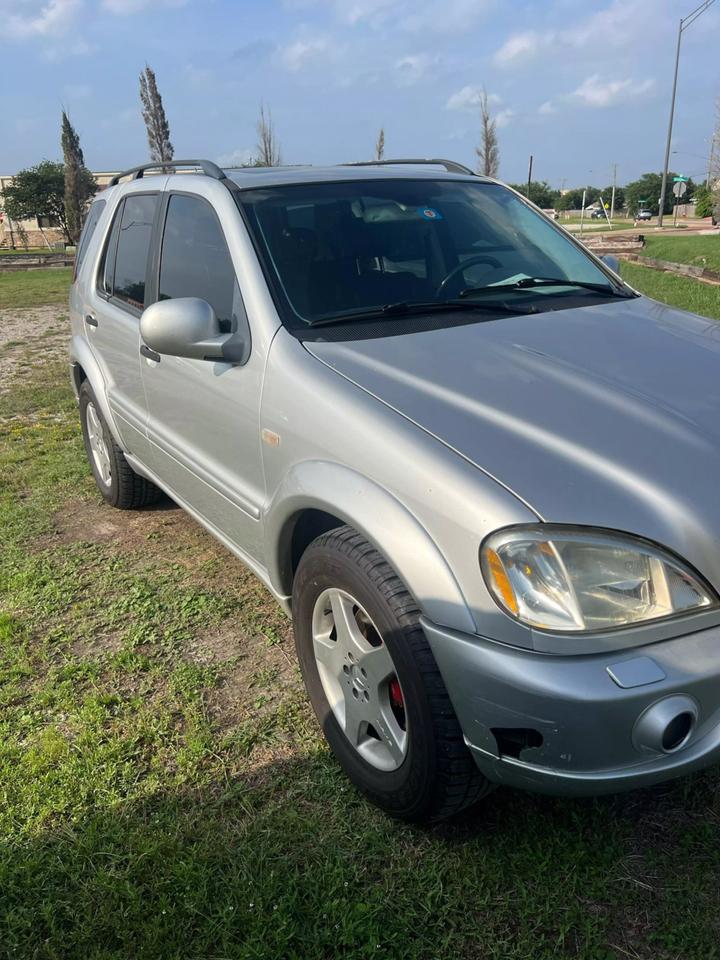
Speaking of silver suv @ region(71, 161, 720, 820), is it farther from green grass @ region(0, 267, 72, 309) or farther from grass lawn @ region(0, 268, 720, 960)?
green grass @ region(0, 267, 72, 309)

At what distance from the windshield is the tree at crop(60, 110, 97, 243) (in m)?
36.6

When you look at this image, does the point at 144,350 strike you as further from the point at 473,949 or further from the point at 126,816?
the point at 473,949

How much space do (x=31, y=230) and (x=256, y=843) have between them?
223ft

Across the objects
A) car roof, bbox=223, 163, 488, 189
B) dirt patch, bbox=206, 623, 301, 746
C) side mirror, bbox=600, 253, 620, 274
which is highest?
car roof, bbox=223, 163, 488, 189

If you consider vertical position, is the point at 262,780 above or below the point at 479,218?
below

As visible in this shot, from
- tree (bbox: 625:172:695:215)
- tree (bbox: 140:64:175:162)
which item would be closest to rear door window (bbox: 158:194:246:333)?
tree (bbox: 140:64:175:162)

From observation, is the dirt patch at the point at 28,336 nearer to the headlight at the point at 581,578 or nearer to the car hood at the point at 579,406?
the car hood at the point at 579,406

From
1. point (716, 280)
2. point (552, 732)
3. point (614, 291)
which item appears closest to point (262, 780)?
point (552, 732)

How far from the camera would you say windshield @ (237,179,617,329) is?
285cm

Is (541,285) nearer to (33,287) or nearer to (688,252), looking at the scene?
(688,252)

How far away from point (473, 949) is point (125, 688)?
164 centimetres

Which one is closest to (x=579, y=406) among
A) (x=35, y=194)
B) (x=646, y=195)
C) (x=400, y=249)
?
(x=400, y=249)

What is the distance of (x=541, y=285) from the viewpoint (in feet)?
10.3

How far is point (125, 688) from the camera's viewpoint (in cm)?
303
